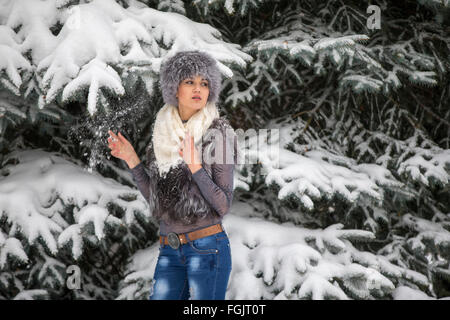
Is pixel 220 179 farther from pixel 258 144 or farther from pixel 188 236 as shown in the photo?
pixel 258 144

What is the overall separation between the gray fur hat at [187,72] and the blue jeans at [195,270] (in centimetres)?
86

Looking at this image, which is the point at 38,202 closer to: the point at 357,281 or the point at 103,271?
the point at 103,271

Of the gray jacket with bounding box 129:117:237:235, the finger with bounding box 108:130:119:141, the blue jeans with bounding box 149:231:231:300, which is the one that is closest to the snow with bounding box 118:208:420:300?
the blue jeans with bounding box 149:231:231:300

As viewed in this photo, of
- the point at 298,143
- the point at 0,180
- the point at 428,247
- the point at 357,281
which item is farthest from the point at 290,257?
the point at 0,180

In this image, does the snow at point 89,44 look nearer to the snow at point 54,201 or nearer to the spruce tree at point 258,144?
the spruce tree at point 258,144

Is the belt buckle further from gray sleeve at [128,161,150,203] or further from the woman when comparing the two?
gray sleeve at [128,161,150,203]

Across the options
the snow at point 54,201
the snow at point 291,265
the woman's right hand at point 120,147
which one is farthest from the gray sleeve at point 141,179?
the snow at point 291,265

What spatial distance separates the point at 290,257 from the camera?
3.84 meters

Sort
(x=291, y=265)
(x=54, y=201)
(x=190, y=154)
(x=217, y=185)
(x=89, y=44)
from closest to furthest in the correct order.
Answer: (x=190, y=154) → (x=217, y=185) → (x=89, y=44) → (x=291, y=265) → (x=54, y=201)

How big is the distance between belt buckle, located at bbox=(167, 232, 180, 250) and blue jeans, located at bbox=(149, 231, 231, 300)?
0.03m

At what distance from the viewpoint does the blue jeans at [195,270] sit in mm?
2375

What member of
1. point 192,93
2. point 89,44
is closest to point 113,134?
point 192,93

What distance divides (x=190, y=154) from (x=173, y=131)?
268 millimetres

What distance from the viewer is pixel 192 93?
2553 millimetres
